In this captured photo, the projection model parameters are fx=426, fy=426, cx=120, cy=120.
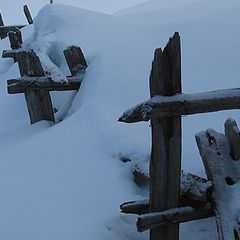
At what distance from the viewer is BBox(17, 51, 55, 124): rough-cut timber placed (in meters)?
6.44

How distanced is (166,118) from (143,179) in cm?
149

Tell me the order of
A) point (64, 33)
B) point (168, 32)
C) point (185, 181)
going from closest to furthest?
point (185, 181)
point (168, 32)
point (64, 33)

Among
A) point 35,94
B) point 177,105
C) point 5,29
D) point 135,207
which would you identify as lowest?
point 135,207

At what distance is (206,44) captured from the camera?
7324 millimetres

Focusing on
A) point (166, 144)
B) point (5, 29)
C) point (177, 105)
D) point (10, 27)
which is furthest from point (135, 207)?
point (10, 27)

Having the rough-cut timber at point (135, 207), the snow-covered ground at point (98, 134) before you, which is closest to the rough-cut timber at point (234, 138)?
the snow-covered ground at point (98, 134)

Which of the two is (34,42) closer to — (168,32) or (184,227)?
(168,32)

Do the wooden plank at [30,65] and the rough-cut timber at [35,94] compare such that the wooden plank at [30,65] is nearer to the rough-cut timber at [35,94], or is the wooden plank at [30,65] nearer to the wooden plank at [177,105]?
the rough-cut timber at [35,94]

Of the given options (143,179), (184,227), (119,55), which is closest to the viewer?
(184,227)

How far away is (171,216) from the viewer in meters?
2.80

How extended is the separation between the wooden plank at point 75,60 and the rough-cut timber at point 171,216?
14.7 feet

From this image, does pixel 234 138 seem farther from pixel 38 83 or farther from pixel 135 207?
pixel 38 83

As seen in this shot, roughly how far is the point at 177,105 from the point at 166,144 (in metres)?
0.27

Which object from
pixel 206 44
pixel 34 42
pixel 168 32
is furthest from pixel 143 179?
pixel 34 42
